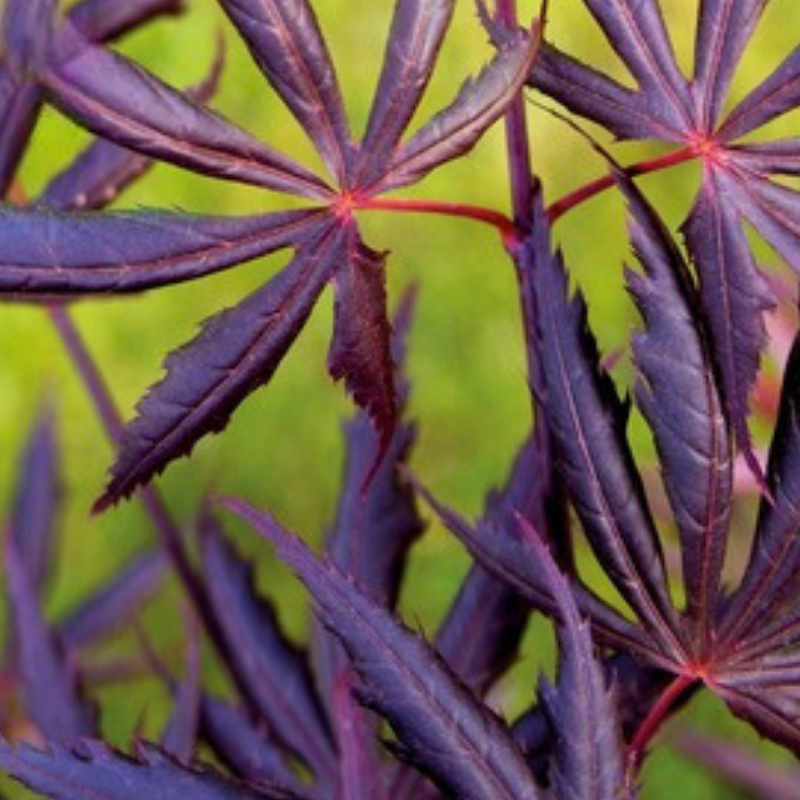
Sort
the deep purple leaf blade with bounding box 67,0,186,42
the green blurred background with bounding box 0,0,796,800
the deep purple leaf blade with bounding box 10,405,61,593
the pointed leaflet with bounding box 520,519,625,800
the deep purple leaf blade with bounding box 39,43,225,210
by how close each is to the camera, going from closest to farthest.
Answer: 1. the pointed leaflet with bounding box 520,519,625,800
2. the deep purple leaf blade with bounding box 67,0,186,42
3. the deep purple leaf blade with bounding box 39,43,225,210
4. the deep purple leaf blade with bounding box 10,405,61,593
5. the green blurred background with bounding box 0,0,796,800

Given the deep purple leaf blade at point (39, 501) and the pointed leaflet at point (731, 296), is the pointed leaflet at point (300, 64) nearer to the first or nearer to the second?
the pointed leaflet at point (731, 296)

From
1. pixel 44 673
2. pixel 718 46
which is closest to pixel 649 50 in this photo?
pixel 718 46

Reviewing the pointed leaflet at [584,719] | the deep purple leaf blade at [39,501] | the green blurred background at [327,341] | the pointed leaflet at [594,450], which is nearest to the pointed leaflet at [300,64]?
the pointed leaflet at [594,450]

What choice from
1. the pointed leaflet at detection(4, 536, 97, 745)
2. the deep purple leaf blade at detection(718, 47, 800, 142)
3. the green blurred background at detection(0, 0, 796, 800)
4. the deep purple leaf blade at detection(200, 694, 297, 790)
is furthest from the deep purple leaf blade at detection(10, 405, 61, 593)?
the deep purple leaf blade at detection(718, 47, 800, 142)

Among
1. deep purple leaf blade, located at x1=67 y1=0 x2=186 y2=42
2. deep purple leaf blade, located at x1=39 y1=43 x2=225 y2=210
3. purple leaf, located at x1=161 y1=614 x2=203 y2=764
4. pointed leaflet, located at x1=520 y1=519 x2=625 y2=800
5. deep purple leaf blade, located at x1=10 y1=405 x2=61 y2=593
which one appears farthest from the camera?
deep purple leaf blade, located at x1=10 y1=405 x2=61 y2=593

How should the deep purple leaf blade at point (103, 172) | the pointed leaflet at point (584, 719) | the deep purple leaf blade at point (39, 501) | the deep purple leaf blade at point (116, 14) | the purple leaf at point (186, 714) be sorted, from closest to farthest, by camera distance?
the pointed leaflet at point (584, 719) < the deep purple leaf blade at point (116, 14) < the purple leaf at point (186, 714) < the deep purple leaf blade at point (103, 172) < the deep purple leaf blade at point (39, 501)

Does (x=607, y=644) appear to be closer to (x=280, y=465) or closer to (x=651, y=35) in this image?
(x=651, y=35)

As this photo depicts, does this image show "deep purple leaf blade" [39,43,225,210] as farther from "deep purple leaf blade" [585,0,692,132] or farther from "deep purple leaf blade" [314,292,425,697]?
"deep purple leaf blade" [585,0,692,132]
